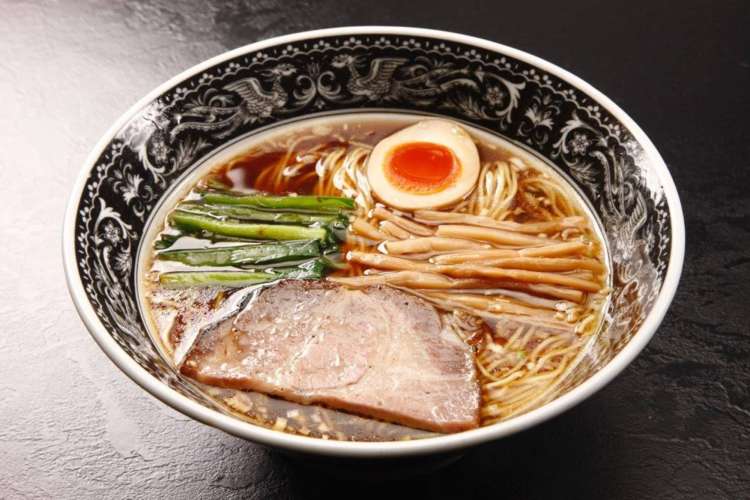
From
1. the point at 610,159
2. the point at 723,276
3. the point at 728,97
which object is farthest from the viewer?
the point at 728,97

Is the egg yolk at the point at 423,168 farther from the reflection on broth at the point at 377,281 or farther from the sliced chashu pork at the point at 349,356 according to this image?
the sliced chashu pork at the point at 349,356

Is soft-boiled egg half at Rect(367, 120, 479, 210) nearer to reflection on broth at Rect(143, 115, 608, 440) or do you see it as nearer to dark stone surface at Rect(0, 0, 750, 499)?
reflection on broth at Rect(143, 115, 608, 440)

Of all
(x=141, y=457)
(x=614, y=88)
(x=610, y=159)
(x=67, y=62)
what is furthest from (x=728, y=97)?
(x=67, y=62)

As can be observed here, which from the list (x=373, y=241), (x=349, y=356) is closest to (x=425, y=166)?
(x=373, y=241)

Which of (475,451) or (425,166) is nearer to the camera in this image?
(475,451)

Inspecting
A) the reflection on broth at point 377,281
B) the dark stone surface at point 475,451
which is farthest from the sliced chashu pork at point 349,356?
the dark stone surface at point 475,451

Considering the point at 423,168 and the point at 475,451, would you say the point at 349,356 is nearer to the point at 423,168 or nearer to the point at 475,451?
the point at 475,451

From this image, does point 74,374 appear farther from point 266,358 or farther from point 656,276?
point 656,276
